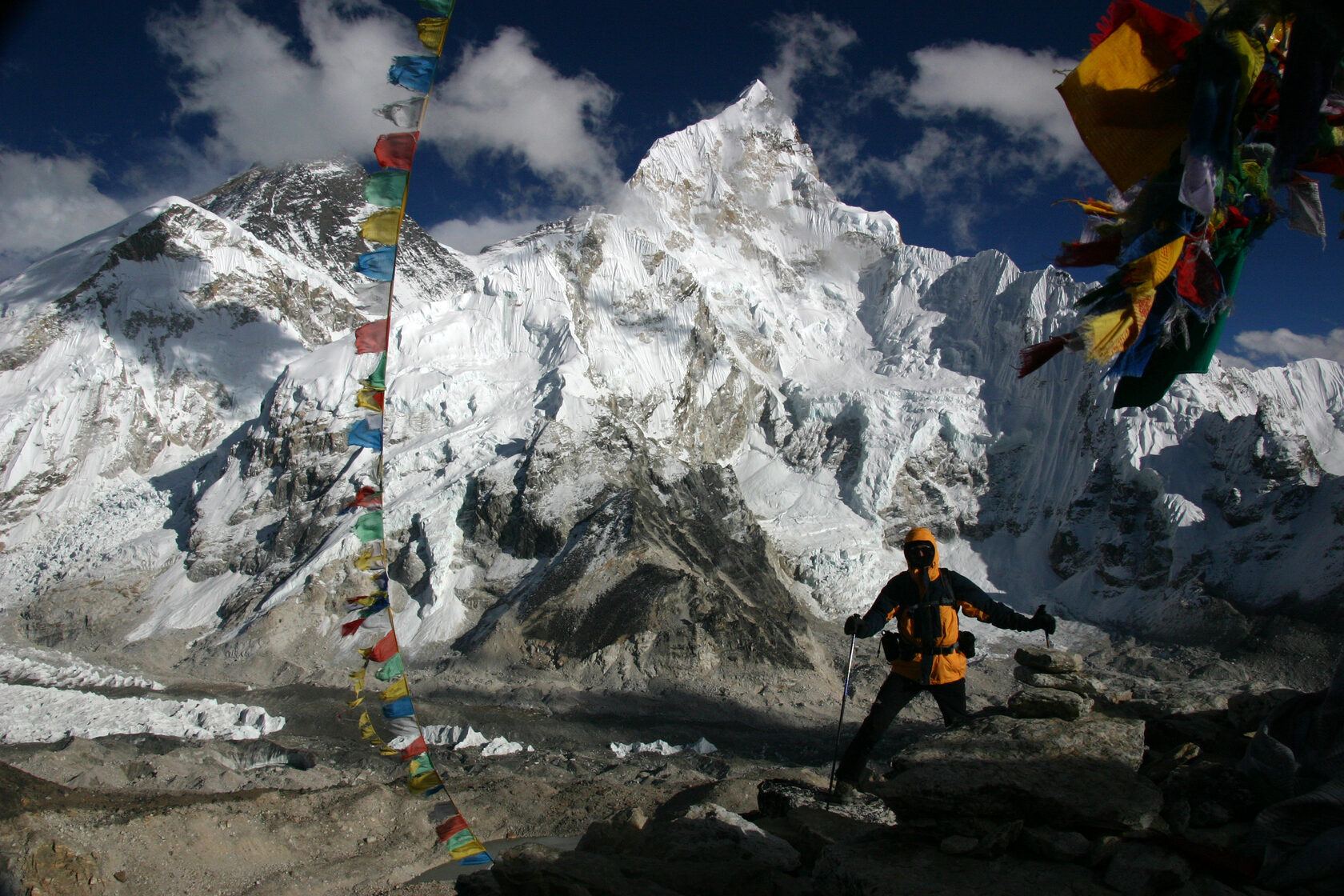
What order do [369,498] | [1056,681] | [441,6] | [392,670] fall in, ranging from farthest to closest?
[369,498] < [1056,681] < [392,670] < [441,6]

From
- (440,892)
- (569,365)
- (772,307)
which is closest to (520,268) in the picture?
(569,365)

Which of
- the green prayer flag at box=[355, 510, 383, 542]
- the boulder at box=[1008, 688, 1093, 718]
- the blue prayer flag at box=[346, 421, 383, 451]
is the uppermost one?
the blue prayer flag at box=[346, 421, 383, 451]

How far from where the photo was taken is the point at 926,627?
570 cm

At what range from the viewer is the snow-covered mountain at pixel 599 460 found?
33250 millimetres

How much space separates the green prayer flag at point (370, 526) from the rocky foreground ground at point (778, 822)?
3156mm

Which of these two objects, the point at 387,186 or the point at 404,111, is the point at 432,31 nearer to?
the point at 404,111

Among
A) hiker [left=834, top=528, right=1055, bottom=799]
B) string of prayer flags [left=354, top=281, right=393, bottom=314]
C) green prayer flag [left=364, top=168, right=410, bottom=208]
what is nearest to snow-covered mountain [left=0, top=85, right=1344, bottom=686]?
hiker [left=834, top=528, right=1055, bottom=799]

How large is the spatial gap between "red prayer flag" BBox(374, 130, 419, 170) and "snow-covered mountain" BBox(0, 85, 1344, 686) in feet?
82.2

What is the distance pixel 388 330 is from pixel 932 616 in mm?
5096

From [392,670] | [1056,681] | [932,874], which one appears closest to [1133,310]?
[932,874]

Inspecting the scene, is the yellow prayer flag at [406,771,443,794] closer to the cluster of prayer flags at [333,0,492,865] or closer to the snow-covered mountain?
the cluster of prayer flags at [333,0,492,865]

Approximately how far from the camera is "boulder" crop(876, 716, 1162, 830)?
4.00 metres

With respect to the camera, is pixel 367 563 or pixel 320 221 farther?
pixel 320 221

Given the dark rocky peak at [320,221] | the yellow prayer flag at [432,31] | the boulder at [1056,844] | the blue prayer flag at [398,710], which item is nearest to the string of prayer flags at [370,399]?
the blue prayer flag at [398,710]
